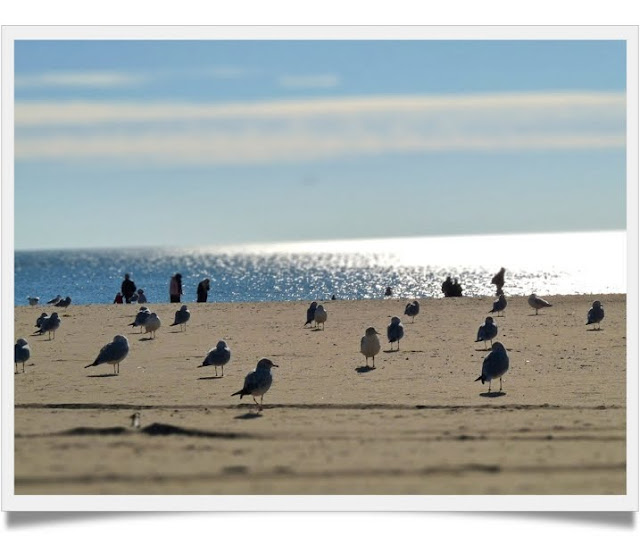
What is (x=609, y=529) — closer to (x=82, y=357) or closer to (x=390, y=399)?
(x=390, y=399)

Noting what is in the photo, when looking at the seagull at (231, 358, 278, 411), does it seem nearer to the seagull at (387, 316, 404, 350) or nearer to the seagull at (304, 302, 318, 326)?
the seagull at (387, 316, 404, 350)

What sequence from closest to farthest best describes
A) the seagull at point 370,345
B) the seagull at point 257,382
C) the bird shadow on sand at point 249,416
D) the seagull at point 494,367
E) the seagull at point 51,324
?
the bird shadow on sand at point 249,416 → the seagull at point 257,382 → the seagull at point 494,367 → the seagull at point 370,345 → the seagull at point 51,324

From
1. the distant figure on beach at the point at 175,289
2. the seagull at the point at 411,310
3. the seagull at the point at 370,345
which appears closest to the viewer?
the seagull at the point at 370,345

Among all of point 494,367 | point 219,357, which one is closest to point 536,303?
point 494,367

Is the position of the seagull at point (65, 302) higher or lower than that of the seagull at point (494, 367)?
higher

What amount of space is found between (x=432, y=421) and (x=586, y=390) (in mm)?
3851

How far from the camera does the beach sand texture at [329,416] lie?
11.7 meters

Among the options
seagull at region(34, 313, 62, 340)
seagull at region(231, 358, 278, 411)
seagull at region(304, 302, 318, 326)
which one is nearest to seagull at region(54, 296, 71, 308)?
seagull at region(34, 313, 62, 340)

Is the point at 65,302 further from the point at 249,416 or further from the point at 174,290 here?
the point at 249,416

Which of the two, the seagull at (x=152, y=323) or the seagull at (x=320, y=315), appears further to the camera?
the seagull at (x=320, y=315)

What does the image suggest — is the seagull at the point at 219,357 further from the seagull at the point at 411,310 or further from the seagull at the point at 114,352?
the seagull at the point at 411,310

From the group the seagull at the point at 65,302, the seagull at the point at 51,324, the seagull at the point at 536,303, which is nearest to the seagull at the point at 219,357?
the seagull at the point at 51,324

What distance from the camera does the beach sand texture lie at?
38.4ft

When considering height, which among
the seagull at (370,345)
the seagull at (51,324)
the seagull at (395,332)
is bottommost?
the seagull at (370,345)
